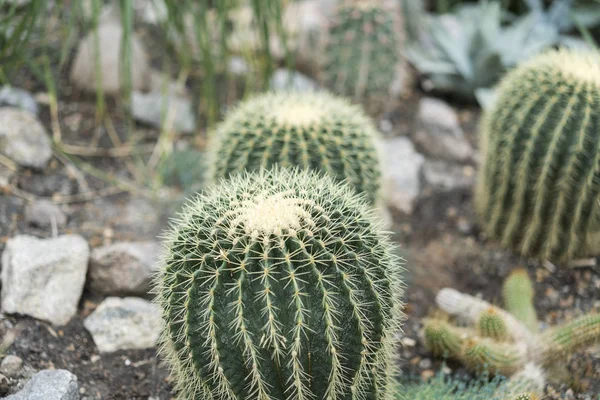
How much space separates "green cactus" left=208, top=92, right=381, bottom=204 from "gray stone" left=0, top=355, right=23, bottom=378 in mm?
1057

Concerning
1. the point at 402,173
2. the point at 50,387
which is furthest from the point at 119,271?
the point at 402,173

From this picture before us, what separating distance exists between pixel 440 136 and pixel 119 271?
2367 mm

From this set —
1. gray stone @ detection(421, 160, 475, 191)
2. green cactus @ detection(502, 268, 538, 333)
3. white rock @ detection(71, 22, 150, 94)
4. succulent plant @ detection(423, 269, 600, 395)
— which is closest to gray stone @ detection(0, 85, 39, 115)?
white rock @ detection(71, 22, 150, 94)

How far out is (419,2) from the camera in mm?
5234

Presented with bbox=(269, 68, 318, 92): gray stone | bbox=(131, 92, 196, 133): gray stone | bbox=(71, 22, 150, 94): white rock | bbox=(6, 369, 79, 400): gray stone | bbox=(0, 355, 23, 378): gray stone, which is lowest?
bbox=(0, 355, 23, 378): gray stone

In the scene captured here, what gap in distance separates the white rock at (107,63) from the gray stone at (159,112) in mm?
132

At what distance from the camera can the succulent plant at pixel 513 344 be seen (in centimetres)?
254

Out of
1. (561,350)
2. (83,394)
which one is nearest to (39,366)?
(83,394)

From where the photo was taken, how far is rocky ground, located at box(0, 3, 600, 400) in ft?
8.42

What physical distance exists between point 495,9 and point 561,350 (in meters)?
2.91

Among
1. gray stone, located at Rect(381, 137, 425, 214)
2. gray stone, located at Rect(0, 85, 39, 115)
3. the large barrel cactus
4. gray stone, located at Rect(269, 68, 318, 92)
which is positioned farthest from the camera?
gray stone, located at Rect(269, 68, 318, 92)

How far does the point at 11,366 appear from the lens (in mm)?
2332

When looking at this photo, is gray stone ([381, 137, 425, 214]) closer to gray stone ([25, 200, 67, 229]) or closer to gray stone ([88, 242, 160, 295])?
gray stone ([88, 242, 160, 295])

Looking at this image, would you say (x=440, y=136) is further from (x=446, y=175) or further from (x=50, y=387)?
(x=50, y=387)
